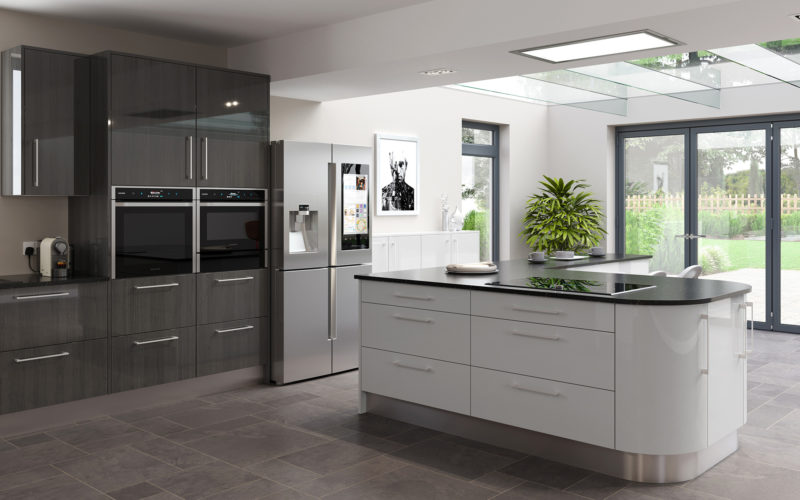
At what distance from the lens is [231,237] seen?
531 cm

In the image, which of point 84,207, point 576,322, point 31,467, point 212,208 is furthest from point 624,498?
point 84,207

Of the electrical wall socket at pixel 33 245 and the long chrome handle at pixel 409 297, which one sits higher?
the electrical wall socket at pixel 33 245

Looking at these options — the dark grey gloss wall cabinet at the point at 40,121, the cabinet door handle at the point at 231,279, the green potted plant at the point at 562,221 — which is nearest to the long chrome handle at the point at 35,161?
the dark grey gloss wall cabinet at the point at 40,121

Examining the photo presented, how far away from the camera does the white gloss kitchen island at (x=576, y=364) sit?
3.42 m

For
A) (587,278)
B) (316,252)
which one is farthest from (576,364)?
(316,252)

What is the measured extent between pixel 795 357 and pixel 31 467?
6072 mm

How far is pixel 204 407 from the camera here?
4.96m

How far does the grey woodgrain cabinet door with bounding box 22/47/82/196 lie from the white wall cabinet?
2713 millimetres

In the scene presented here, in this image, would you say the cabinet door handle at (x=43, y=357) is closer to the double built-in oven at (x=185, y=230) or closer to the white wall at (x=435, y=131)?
the double built-in oven at (x=185, y=230)

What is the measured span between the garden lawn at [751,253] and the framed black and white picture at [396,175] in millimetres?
3533

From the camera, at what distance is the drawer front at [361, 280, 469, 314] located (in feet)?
13.5

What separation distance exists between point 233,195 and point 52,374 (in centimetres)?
173

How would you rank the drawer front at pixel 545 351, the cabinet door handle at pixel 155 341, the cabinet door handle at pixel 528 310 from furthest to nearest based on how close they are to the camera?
the cabinet door handle at pixel 155 341 → the cabinet door handle at pixel 528 310 → the drawer front at pixel 545 351

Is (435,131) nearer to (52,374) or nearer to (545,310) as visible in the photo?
(545,310)
